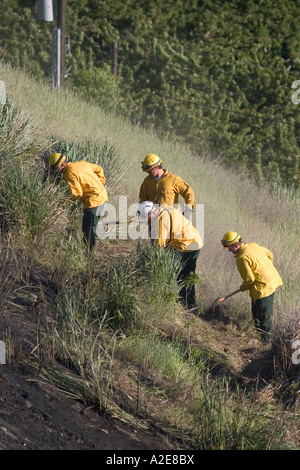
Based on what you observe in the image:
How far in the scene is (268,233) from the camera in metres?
13.4

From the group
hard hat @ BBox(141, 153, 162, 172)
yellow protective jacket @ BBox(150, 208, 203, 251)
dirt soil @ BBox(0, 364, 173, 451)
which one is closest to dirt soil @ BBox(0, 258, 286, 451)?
dirt soil @ BBox(0, 364, 173, 451)

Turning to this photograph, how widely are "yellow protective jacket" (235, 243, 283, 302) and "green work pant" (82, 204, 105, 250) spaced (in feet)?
6.39

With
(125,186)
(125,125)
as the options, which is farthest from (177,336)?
(125,125)

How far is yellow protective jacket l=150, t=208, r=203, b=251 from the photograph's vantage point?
365 inches

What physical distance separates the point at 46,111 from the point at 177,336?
22.0ft

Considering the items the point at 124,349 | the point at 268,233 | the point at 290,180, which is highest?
the point at 124,349

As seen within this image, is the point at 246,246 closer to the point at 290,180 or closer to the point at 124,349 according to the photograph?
the point at 124,349

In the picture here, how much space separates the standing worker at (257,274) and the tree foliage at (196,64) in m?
11.7

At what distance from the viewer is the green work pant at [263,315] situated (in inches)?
363

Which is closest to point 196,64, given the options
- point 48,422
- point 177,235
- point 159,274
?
point 177,235

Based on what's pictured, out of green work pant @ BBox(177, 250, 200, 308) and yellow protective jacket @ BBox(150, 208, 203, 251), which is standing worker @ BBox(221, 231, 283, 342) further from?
green work pant @ BBox(177, 250, 200, 308)

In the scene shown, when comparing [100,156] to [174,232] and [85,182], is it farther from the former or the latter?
[174,232]

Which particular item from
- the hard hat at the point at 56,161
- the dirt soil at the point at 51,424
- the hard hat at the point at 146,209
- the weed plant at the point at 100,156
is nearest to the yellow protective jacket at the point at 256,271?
the hard hat at the point at 146,209

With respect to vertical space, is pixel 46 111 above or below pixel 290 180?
above
